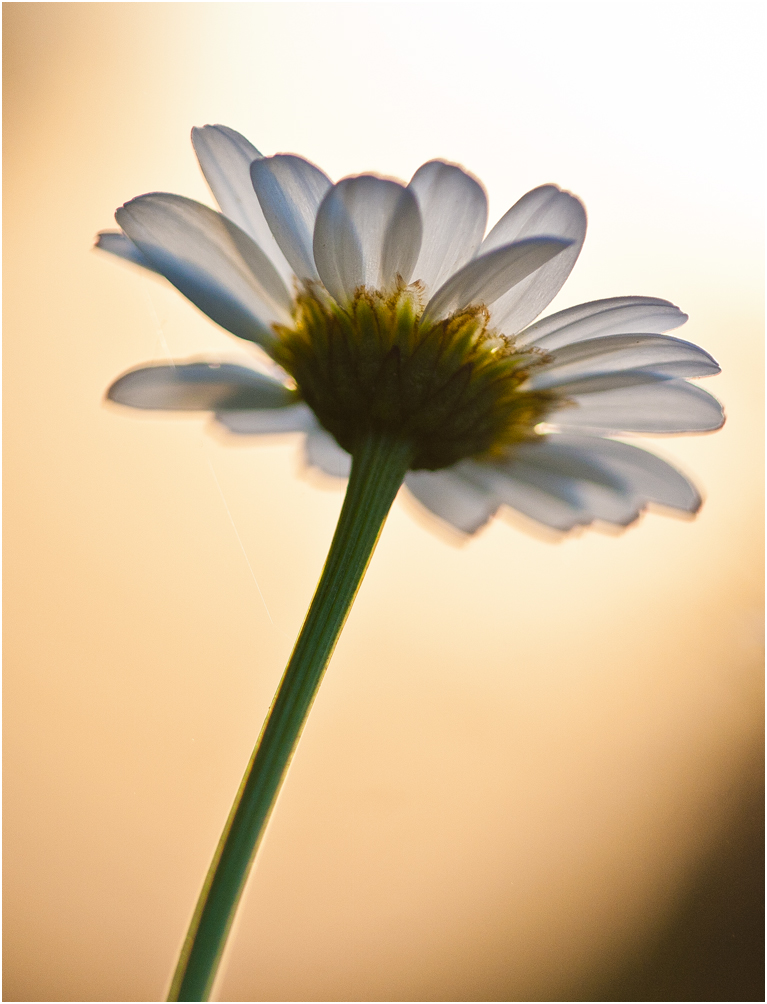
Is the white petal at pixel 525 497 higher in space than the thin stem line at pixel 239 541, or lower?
higher

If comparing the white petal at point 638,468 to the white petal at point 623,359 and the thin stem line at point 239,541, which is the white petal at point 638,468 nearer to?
the white petal at point 623,359

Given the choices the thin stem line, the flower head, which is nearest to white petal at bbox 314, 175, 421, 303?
the flower head

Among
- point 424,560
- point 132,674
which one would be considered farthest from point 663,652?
point 132,674

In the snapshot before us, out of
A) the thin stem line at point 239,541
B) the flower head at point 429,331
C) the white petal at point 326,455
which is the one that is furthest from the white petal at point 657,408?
the thin stem line at point 239,541

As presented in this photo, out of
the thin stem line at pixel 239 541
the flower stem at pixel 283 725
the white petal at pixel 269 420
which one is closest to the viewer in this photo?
the flower stem at pixel 283 725

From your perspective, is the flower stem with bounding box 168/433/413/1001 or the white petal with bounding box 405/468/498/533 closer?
the flower stem with bounding box 168/433/413/1001

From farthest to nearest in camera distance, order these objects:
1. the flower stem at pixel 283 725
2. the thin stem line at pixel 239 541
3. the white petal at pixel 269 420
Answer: the thin stem line at pixel 239 541 < the white petal at pixel 269 420 < the flower stem at pixel 283 725

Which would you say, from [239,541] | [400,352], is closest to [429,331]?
[400,352]

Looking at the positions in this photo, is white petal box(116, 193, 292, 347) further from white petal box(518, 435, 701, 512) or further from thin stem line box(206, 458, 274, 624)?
thin stem line box(206, 458, 274, 624)
